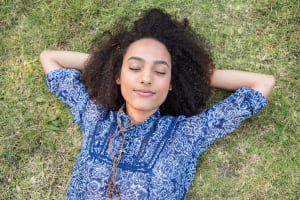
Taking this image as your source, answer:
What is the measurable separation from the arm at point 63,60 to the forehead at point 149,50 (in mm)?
765

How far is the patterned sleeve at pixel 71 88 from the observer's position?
4.19m

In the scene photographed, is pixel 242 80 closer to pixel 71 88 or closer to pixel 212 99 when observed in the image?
pixel 212 99

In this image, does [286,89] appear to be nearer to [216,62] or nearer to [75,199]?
[216,62]

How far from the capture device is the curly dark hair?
3.88m

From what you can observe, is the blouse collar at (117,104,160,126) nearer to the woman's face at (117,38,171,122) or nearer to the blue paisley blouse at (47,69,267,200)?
the blue paisley blouse at (47,69,267,200)

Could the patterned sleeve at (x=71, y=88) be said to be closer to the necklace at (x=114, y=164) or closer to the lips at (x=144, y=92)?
the necklace at (x=114, y=164)

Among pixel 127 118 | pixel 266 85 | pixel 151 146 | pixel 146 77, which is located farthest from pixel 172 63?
pixel 266 85

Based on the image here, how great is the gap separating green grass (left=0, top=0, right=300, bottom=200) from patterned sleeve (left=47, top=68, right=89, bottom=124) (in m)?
0.36

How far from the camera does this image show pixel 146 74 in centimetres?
354

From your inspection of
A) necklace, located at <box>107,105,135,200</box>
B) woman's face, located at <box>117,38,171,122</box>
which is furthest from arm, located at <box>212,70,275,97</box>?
necklace, located at <box>107,105,135,200</box>

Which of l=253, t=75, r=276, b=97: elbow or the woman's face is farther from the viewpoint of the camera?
l=253, t=75, r=276, b=97: elbow

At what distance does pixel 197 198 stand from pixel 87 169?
1.23m

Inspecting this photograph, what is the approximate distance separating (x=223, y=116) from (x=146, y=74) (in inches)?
35.6

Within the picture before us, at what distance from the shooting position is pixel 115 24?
4.53 m
